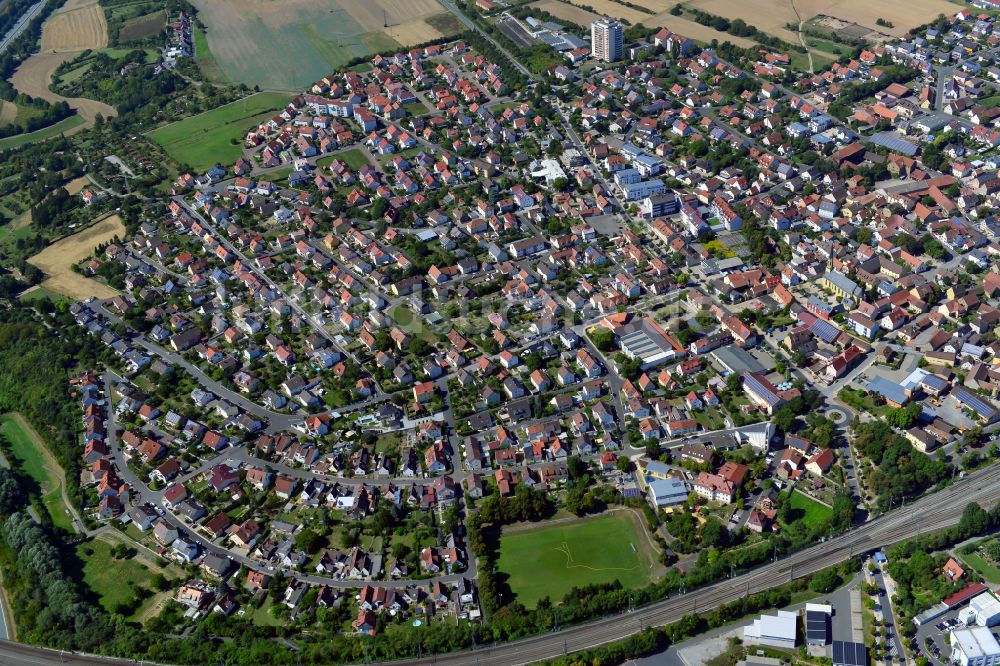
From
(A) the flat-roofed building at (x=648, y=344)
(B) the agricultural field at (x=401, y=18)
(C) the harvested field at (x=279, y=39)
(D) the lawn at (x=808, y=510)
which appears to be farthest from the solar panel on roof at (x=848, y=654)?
(B) the agricultural field at (x=401, y=18)

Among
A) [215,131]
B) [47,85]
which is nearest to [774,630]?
[215,131]

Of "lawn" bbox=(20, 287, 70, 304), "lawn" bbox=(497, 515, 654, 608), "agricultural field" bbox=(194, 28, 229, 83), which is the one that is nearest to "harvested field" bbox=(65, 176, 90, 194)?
"lawn" bbox=(20, 287, 70, 304)

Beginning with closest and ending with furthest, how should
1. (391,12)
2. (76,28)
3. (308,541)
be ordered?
1. (308,541)
2. (391,12)
3. (76,28)

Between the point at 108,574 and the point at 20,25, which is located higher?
the point at 108,574

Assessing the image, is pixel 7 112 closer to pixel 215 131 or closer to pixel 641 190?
pixel 215 131

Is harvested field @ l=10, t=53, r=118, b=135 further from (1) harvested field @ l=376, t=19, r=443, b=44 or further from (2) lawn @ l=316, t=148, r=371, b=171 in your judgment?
(1) harvested field @ l=376, t=19, r=443, b=44
